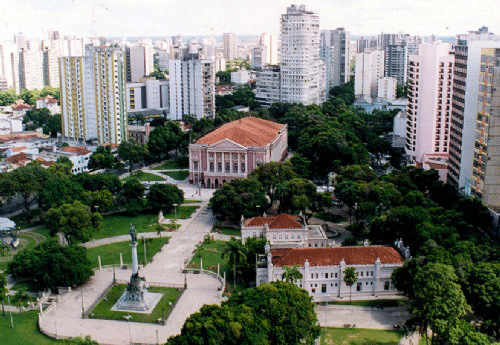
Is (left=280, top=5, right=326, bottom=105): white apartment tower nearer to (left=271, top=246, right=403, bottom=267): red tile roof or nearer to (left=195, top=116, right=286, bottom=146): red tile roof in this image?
(left=195, top=116, right=286, bottom=146): red tile roof

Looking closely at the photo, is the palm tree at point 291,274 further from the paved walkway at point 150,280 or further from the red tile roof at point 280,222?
the red tile roof at point 280,222

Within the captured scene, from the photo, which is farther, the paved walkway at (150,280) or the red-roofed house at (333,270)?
the red-roofed house at (333,270)

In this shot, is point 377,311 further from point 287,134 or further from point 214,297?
point 287,134

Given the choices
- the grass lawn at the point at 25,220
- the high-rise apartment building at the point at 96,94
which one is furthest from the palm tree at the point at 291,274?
the high-rise apartment building at the point at 96,94

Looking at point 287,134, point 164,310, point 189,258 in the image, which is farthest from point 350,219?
point 287,134

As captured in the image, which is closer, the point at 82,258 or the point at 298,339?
the point at 298,339

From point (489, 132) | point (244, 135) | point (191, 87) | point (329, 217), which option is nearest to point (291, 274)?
point (329, 217)

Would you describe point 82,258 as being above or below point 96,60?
below

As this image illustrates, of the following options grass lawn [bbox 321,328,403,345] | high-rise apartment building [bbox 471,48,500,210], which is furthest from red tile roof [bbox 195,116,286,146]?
grass lawn [bbox 321,328,403,345]
